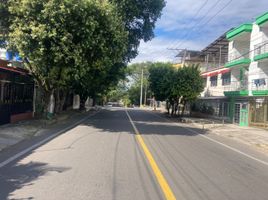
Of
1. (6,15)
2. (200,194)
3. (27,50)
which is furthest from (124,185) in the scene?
(6,15)

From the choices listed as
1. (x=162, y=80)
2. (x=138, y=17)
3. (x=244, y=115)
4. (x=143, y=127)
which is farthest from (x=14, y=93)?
(x=162, y=80)

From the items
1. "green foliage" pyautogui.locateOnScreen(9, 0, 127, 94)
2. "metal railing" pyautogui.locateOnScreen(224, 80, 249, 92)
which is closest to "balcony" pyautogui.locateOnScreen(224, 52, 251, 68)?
"metal railing" pyautogui.locateOnScreen(224, 80, 249, 92)

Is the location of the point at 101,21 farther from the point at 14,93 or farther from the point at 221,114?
the point at 221,114

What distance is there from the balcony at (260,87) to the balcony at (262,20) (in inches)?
198

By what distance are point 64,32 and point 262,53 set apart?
22696 mm

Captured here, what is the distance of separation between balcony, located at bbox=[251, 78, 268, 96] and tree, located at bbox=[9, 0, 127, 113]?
1732cm

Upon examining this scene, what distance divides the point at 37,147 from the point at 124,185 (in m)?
6.46

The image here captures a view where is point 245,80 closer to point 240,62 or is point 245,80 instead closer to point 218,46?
point 240,62

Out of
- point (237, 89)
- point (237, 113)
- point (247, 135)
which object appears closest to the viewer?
point (247, 135)

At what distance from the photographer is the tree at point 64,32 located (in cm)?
2006

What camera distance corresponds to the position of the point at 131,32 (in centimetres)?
3538

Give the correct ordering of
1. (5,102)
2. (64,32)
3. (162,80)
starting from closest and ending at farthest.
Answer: (64,32)
(5,102)
(162,80)

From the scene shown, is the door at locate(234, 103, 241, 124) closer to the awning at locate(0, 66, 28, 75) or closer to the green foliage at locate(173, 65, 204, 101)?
the green foliage at locate(173, 65, 204, 101)

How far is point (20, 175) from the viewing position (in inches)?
358
